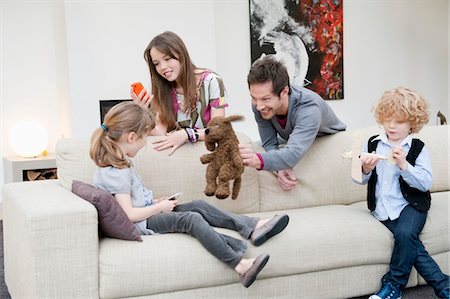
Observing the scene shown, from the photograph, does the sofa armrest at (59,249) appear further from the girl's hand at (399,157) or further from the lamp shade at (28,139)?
the lamp shade at (28,139)

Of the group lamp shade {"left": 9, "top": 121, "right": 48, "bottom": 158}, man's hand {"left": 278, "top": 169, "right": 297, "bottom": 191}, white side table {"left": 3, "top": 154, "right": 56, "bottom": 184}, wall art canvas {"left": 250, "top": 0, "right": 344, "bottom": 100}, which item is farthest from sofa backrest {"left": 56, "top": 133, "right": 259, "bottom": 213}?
wall art canvas {"left": 250, "top": 0, "right": 344, "bottom": 100}

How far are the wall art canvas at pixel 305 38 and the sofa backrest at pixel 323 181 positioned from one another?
8.13ft

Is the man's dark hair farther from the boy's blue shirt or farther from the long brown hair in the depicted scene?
Answer: the boy's blue shirt

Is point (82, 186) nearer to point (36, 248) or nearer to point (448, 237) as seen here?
point (36, 248)

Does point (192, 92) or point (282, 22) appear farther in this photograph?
point (282, 22)

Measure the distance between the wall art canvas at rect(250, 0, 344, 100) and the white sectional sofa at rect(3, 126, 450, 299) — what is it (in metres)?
2.48

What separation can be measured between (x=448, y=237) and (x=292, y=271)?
2.63 ft

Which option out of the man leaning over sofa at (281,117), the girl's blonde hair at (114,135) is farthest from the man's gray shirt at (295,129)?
the girl's blonde hair at (114,135)

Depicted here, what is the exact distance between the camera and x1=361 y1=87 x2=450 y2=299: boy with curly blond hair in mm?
2701

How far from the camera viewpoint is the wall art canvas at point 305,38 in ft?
18.4

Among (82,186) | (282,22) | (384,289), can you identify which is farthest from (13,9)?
(384,289)

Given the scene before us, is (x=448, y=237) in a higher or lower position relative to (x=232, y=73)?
lower

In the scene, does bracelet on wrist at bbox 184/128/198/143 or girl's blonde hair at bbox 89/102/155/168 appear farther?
bracelet on wrist at bbox 184/128/198/143

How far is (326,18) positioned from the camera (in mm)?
5887
